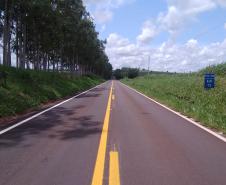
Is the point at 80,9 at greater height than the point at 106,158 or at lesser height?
greater

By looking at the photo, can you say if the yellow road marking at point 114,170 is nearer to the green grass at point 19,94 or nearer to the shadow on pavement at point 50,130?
the shadow on pavement at point 50,130

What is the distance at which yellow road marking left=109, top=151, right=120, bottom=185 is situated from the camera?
5.98m

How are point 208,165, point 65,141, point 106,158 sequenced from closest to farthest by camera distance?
1. point 208,165
2. point 106,158
3. point 65,141

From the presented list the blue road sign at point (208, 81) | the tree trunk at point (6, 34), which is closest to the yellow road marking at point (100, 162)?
the blue road sign at point (208, 81)

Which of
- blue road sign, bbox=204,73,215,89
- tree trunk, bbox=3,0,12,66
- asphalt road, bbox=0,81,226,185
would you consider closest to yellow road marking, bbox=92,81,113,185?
asphalt road, bbox=0,81,226,185

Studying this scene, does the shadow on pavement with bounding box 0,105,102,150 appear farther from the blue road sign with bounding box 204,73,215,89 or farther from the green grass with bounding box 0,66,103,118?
the blue road sign with bounding box 204,73,215,89

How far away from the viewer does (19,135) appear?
1035 centimetres

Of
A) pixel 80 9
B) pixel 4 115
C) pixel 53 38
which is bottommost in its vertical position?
pixel 4 115

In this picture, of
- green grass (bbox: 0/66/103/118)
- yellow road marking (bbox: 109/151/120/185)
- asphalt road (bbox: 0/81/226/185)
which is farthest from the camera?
green grass (bbox: 0/66/103/118)

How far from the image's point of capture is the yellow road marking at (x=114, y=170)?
5984 millimetres

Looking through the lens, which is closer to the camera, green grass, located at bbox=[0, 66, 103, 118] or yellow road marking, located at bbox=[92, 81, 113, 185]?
yellow road marking, located at bbox=[92, 81, 113, 185]

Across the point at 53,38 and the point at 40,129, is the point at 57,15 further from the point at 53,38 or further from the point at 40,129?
the point at 40,129

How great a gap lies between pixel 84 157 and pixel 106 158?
1.48ft

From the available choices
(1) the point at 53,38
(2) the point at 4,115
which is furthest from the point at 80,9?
(2) the point at 4,115
